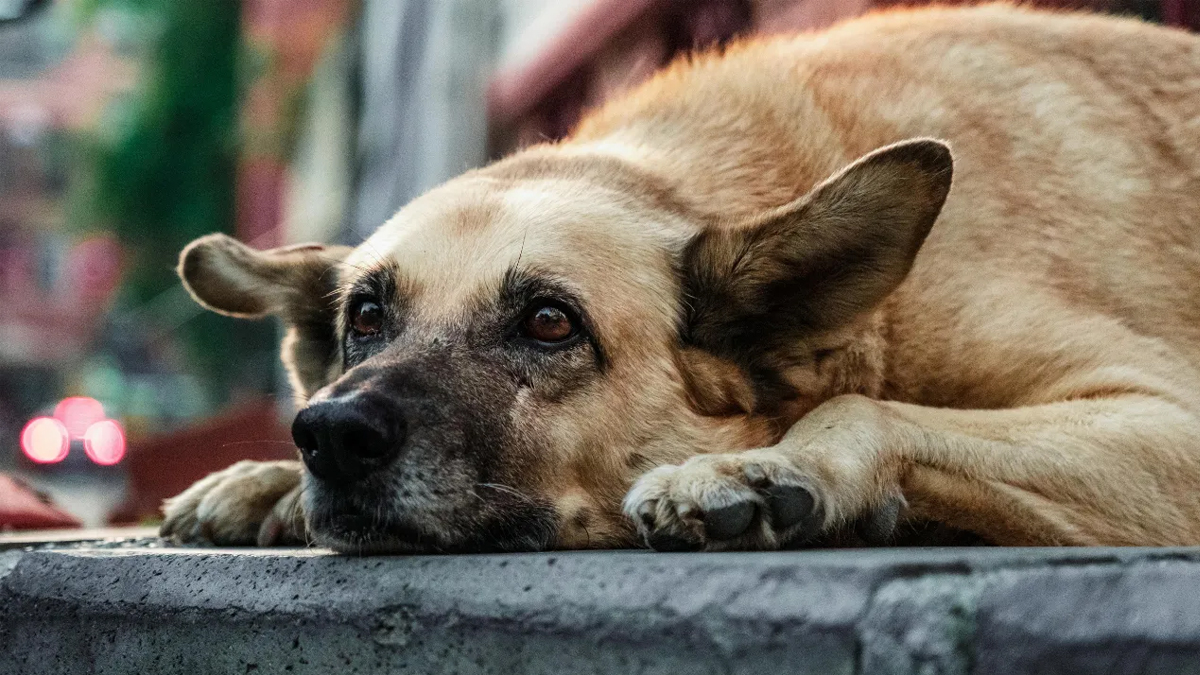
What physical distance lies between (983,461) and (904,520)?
0.21 m

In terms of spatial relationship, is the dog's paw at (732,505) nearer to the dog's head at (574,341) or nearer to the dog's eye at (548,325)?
the dog's head at (574,341)

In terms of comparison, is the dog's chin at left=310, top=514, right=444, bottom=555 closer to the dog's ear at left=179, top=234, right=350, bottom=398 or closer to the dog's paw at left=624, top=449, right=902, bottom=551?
the dog's paw at left=624, top=449, right=902, bottom=551

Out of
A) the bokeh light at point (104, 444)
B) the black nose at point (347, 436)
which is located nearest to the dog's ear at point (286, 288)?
the black nose at point (347, 436)

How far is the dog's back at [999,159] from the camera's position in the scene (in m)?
2.84

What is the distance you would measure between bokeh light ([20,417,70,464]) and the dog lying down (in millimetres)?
11775

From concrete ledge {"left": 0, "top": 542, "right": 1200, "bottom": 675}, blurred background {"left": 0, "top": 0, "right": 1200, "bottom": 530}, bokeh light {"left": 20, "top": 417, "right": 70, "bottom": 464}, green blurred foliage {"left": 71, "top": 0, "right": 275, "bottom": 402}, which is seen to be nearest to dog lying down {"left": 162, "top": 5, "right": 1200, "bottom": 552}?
concrete ledge {"left": 0, "top": 542, "right": 1200, "bottom": 675}

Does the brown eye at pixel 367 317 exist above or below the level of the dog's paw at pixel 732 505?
above

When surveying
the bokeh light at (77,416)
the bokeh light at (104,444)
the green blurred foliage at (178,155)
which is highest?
the green blurred foliage at (178,155)

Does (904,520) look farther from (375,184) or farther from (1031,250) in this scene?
(375,184)

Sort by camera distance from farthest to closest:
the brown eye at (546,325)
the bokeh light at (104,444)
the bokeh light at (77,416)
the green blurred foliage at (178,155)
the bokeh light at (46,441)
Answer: the green blurred foliage at (178,155) < the bokeh light at (77,416) < the bokeh light at (46,441) < the bokeh light at (104,444) < the brown eye at (546,325)

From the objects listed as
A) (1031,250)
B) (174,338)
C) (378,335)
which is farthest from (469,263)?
(174,338)

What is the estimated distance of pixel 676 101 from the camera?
348cm

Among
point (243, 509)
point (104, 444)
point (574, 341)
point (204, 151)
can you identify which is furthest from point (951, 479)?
point (204, 151)

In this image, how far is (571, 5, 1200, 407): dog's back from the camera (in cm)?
284
